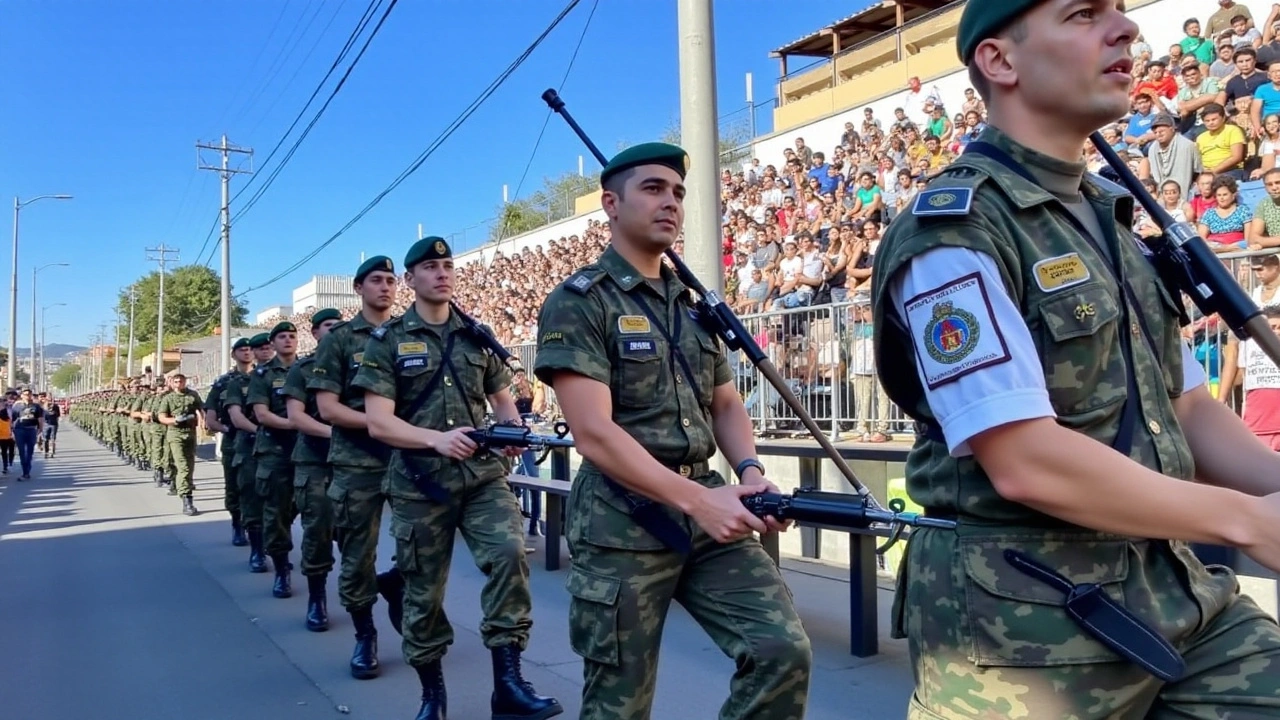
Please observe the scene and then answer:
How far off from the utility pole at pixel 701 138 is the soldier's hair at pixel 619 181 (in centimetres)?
321

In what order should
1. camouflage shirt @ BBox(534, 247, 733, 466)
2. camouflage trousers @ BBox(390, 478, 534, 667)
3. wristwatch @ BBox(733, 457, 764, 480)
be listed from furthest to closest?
camouflage trousers @ BBox(390, 478, 534, 667) < wristwatch @ BBox(733, 457, 764, 480) < camouflage shirt @ BBox(534, 247, 733, 466)

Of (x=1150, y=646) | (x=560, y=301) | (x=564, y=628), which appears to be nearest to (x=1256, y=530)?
(x=1150, y=646)

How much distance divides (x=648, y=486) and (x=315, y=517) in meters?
4.15

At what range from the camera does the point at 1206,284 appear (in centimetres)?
180

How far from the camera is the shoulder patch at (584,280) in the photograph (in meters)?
3.00

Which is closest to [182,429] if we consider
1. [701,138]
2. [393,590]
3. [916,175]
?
[393,590]

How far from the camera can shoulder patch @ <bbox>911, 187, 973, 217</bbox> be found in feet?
5.09

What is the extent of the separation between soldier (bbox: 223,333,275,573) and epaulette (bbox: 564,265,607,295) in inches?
237

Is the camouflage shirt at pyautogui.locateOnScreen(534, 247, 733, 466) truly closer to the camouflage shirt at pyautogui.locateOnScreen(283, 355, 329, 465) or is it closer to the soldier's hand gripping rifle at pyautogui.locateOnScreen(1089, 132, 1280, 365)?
the soldier's hand gripping rifle at pyautogui.locateOnScreen(1089, 132, 1280, 365)

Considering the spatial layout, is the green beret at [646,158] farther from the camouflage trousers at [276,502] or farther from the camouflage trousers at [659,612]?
the camouflage trousers at [276,502]

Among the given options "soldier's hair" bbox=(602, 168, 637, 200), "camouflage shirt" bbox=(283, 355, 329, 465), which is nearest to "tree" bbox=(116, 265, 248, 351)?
"camouflage shirt" bbox=(283, 355, 329, 465)

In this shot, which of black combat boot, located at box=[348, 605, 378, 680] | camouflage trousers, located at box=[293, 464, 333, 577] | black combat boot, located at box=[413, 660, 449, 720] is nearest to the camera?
black combat boot, located at box=[413, 660, 449, 720]

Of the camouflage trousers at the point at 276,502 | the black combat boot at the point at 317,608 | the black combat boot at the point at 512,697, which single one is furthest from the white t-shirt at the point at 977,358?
the camouflage trousers at the point at 276,502

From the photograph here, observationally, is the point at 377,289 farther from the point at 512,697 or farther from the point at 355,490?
the point at 512,697
